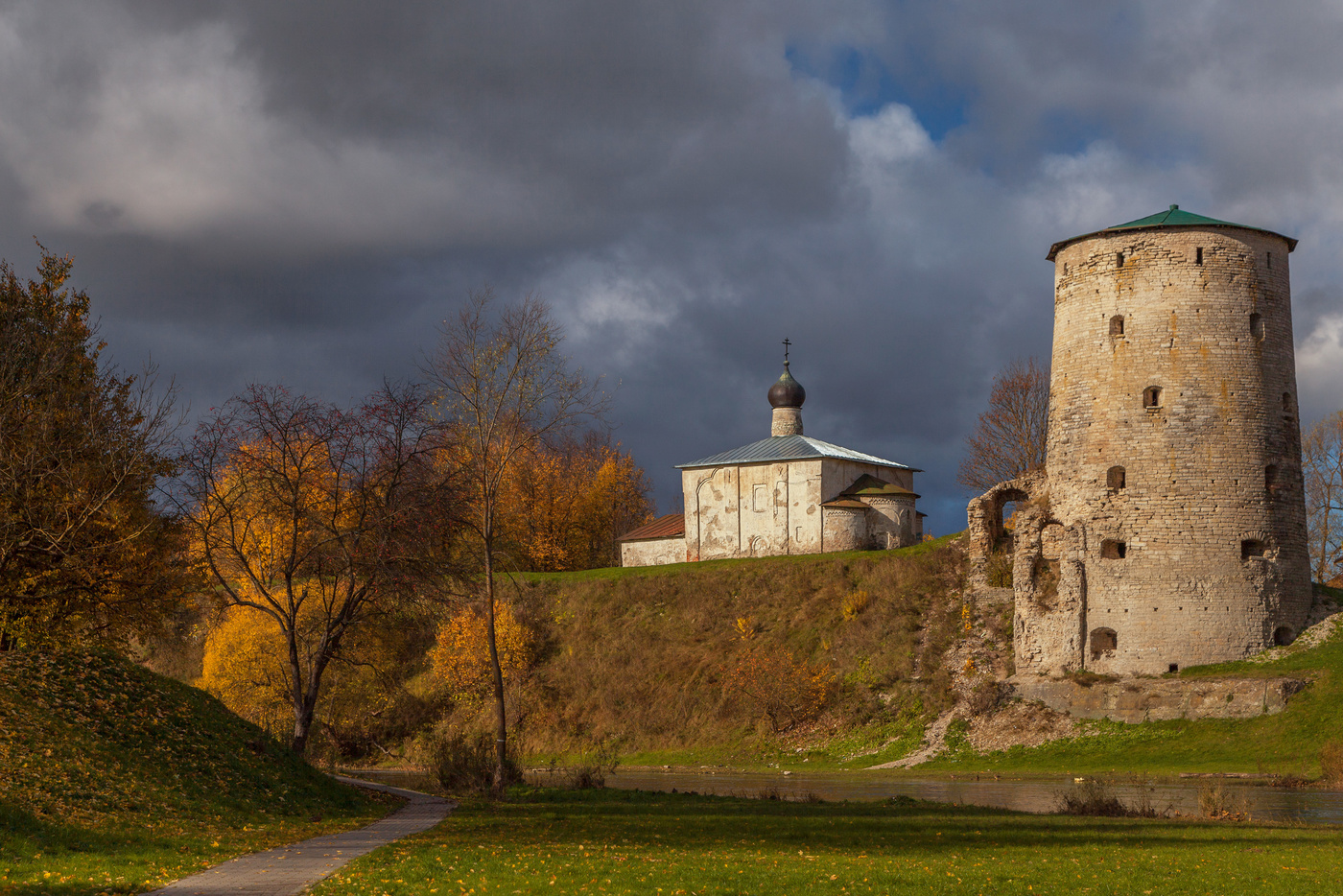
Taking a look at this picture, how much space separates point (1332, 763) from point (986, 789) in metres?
7.69

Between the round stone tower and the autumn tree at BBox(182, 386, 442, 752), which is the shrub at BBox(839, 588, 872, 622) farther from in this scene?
the autumn tree at BBox(182, 386, 442, 752)

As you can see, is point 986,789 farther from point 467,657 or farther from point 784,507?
point 784,507

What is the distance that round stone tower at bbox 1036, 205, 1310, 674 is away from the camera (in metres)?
37.6

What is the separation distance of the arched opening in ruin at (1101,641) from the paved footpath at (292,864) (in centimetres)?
2479

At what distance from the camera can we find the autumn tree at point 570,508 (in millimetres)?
68125

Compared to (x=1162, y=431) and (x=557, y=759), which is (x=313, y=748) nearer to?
(x=557, y=759)

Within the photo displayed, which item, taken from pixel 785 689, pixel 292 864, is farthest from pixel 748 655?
pixel 292 864

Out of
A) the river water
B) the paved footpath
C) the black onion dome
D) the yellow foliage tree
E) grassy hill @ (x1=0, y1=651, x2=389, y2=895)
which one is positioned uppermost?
the black onion dome

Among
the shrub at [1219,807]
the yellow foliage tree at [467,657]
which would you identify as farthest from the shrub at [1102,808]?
the yellow foliage tree at [467,657]

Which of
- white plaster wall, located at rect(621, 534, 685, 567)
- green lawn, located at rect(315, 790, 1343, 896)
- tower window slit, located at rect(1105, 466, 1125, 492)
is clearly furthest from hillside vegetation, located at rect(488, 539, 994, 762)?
green lawn, located at rect(315, 790, 1343, 896)

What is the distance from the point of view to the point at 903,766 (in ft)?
121

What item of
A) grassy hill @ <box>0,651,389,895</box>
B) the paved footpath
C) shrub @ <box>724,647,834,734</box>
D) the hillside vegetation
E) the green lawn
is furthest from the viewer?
shrub @ <box>724,647,834,734</box>

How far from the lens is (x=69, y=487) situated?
21188 millimetres

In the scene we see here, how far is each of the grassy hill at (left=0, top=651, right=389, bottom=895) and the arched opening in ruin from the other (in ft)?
80.4
